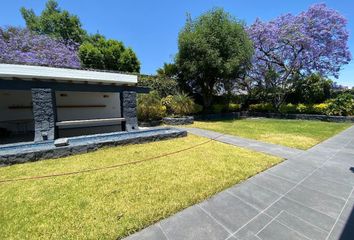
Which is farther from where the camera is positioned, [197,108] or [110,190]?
[197,108]

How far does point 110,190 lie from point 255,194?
252 cm

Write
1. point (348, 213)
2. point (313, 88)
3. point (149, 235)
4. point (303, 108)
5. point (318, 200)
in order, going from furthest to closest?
point (313, 88)
point (303, 108)
point (318, 200)
point (348, 213)
point (149, 235)

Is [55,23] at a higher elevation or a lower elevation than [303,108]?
higher

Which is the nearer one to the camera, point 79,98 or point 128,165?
point 128,165

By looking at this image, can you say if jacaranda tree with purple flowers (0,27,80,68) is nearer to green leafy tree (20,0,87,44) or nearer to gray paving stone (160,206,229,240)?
green leafy tree (20,0,87,44)

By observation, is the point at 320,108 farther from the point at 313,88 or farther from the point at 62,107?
the point at 62,107

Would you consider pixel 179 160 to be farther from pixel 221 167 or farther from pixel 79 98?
pixel 79 98

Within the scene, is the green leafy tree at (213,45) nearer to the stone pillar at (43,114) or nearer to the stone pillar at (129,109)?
the stone pillar at (129,109)

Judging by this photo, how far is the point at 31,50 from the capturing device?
17.5 m

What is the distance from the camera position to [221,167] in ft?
14.3

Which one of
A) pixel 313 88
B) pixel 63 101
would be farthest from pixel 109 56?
pixel 313 88

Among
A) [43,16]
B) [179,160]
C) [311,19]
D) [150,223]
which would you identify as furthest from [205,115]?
[43,16]

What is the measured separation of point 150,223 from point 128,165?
2299 mm

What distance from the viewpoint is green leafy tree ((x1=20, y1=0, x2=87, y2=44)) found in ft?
92.7
